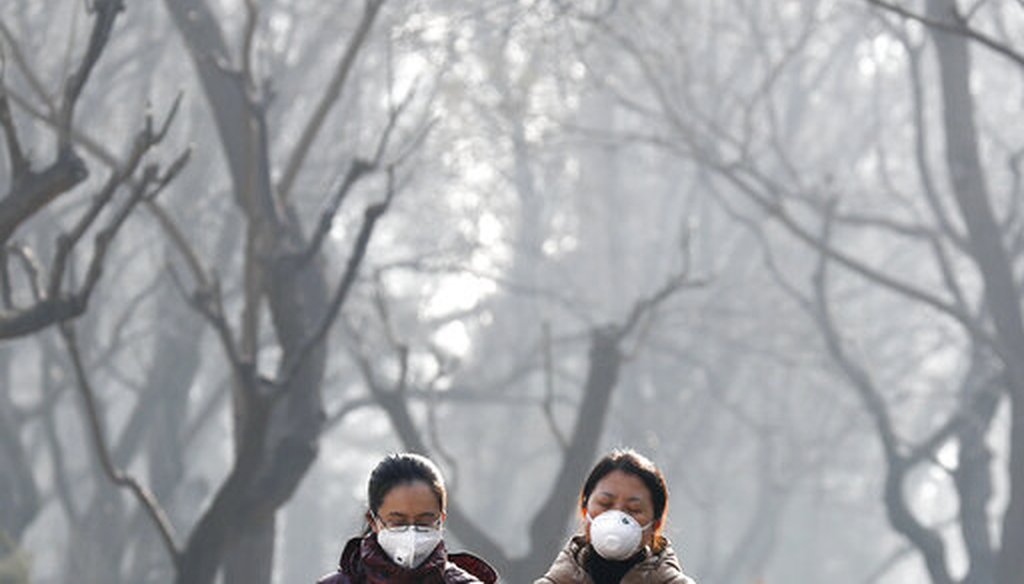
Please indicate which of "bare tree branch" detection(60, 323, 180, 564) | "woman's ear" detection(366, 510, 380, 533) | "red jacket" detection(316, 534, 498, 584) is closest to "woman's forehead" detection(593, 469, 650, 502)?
"red jacket" detection(316, 534, 498, 584)

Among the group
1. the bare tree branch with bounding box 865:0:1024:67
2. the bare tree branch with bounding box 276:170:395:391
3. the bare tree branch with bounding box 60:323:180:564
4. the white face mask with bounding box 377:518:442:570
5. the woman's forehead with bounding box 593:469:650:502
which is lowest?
the white face mask with bounding box 377:518:442:570

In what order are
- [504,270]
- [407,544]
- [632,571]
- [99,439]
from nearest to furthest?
[407,544], [632,571], [99,439], [504,270]

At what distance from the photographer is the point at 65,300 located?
10.8 metres

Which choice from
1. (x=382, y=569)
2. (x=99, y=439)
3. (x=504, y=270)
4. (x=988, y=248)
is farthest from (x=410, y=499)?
(x=504, y=270)

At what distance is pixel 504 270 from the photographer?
2817 centimetres

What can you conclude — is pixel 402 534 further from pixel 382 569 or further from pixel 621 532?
pixel 621 532

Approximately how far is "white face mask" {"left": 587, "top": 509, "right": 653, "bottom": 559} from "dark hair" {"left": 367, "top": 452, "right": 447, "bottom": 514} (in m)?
0.38

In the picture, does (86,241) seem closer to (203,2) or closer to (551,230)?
(551,230)

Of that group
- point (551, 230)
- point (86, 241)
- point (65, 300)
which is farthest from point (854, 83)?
point (65, 300)

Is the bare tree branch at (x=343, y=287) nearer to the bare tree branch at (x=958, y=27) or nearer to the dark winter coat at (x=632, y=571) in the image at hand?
the bare tree branch at (x=958, y=27)

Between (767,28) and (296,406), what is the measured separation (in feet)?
32.3

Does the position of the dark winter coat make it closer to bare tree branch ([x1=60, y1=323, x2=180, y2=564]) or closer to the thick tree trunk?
bare tree branch ([x1=60, y1=323, x2=180, y2=564])

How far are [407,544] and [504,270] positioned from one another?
22.8m

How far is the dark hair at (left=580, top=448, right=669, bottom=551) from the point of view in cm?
570
